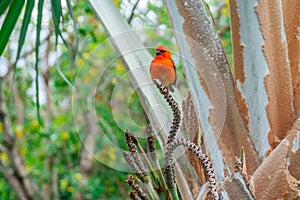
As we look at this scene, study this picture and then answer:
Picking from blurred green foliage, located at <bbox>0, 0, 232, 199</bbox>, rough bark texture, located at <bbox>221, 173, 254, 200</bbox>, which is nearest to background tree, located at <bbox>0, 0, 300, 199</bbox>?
rough bark texture, located at <bbox>221, 173, 254, 200</bbox>

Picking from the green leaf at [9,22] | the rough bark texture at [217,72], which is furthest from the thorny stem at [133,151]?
the green leaf at [9,22]

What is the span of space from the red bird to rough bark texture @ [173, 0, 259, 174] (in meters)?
0.15

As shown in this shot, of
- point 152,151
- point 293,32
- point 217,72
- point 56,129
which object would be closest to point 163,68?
point 152,151

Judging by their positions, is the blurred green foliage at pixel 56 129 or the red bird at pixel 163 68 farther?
the blurred green foliage at pixel 56 129

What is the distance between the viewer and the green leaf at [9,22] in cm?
98

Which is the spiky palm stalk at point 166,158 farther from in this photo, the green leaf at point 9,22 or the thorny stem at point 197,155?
the green leaf at point 9,22

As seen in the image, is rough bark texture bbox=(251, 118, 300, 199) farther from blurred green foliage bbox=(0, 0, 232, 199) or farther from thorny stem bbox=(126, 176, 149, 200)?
blurred green foliage bbox=(0, 0, 232, 199)

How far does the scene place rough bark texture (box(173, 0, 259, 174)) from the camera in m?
0.81

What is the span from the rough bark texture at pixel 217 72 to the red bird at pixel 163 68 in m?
0.15

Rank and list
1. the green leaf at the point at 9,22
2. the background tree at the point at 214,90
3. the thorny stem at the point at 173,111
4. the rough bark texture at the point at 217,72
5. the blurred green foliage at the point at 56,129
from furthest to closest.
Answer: the blurred green foliage at the point at 56,129
the green leaf at the point at 9,22
the rough bark texture at the point at 217,72
the background tree at the point at 214,90
the thorny stem at the point at 173,111

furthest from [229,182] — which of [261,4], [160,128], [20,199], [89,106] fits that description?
[20,199]

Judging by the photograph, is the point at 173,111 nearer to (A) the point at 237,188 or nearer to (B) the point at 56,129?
(A) the point at 237,188

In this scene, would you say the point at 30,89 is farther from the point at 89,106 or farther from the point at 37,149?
the point at 89,106

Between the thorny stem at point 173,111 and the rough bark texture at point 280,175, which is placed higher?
the thorny stem at point 173,111
